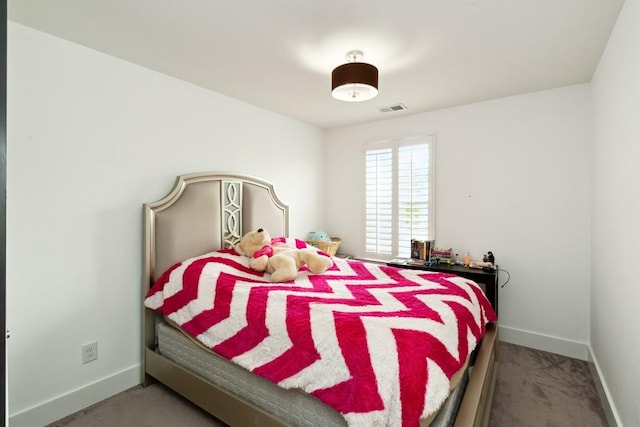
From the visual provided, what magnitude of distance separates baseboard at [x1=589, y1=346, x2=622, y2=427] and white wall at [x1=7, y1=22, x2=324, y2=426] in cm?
306

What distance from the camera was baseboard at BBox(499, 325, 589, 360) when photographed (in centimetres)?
275

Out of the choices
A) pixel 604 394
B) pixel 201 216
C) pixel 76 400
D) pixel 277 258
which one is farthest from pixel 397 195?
pixel 76 400

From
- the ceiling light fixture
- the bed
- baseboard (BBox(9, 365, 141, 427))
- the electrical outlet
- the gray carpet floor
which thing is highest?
the ceiling light fixture

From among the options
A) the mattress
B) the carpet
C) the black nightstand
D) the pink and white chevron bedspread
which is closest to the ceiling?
the pink and white chevron bedspread

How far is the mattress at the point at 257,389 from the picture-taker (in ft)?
4.68

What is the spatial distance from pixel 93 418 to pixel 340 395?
171cm

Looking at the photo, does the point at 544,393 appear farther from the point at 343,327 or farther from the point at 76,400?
the point at 76,400

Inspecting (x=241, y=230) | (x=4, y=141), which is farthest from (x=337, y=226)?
(x=4, y=141)

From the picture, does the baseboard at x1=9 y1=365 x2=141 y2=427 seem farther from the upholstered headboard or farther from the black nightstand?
the black nightstand

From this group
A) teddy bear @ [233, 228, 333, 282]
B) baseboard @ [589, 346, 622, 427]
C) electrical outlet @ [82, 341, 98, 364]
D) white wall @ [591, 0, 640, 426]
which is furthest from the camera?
teddy bear @ [233, 228, 333, 282]

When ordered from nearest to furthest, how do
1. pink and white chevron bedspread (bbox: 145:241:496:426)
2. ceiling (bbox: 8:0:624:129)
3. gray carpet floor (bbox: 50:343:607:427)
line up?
pink and white chevron bedspread (bbox: 145:241:496:426) < ceiling (bbox: 8:0:624:129) < gray carpet floor (bbox: 50:343:607:427)

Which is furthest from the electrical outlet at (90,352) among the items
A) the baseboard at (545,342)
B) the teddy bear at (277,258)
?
the baseboard at (545,342)

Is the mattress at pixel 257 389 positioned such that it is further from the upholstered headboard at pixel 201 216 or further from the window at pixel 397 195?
the window at pixel 397 195

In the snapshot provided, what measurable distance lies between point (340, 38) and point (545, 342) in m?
3.09
